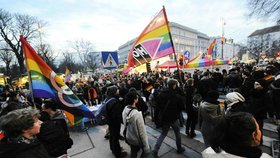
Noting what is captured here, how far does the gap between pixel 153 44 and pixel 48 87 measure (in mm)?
3390

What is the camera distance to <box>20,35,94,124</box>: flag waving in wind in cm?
319

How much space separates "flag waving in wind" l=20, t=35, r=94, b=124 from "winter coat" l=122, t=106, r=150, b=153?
1277 mm

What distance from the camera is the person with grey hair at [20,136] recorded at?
4.42ft

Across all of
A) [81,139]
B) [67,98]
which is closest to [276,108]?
[67,98]

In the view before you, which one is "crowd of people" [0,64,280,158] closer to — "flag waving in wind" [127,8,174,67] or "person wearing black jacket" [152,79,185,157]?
"person wearing black jacket" [152,79,185,157]

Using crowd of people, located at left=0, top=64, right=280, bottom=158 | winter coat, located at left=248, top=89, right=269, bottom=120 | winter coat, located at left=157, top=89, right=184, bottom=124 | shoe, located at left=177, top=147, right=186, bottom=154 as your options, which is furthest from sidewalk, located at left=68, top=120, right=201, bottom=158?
winter coat, located at left=248, top=89, right=269, bottom=120

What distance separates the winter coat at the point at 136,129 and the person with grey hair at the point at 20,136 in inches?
57.2

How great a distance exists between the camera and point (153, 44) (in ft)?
16.2

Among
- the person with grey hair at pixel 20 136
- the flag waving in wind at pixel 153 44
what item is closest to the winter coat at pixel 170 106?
the flag waving in wind at pixel 153 44

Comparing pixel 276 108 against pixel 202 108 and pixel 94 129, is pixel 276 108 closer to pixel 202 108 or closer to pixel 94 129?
pixel 202 108

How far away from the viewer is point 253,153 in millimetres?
1456

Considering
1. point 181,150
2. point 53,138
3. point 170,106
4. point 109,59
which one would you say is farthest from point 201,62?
point 53,138

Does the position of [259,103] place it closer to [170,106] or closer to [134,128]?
[170,106]

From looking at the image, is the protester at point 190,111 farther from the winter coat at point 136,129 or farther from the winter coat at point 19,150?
the winter coat at point 19,150
